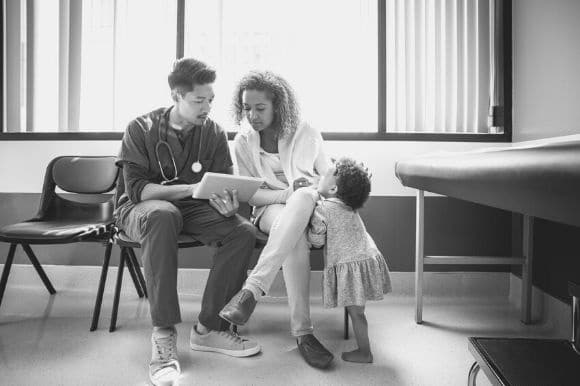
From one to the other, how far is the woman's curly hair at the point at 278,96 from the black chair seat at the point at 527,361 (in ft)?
4.25

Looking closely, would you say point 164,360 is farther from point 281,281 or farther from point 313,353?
point 281,281

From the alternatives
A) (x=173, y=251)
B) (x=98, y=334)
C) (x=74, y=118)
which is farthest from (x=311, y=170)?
(x=74, y=118)

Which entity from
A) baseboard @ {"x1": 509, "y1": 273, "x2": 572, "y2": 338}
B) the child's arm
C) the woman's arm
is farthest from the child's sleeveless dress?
baseboard @ {"x1": 509, "y1": 273, "x2": 572, "y2": 338}

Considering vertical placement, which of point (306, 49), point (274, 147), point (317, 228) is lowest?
point (317, 228)

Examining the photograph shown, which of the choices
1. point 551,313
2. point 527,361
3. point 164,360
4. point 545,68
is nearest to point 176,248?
point 164,360

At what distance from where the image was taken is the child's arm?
1.71 metres

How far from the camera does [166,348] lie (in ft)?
5.10

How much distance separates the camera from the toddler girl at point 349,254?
163 centimetres

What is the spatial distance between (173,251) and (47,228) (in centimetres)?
81

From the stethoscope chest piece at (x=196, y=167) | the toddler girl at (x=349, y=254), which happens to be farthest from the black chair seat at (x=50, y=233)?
the toddler girl at (x=349, y=254)

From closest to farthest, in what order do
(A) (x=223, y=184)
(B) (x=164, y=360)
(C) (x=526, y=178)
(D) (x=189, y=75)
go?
(C) (x=526, y=178) → (B) (x=164, y=360) → (A) (x=223, y=184) → (D) (x=189, y=75)

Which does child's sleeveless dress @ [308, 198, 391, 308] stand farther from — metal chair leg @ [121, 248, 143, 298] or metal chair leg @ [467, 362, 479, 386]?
metal chair leg @ [121, 248, 143, 298]

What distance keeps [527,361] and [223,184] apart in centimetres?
116

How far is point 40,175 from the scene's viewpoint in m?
2.67
